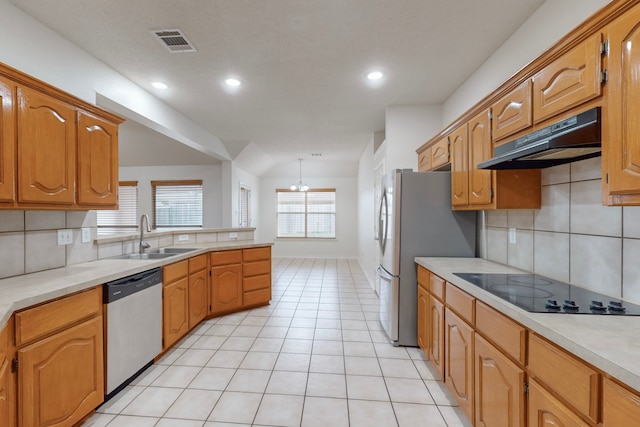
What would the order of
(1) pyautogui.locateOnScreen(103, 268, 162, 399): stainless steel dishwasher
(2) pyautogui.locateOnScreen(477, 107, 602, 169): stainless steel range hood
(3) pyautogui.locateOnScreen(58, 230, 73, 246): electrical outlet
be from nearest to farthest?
(2) pyautogui.locateOnScreen(477, 107, 602, 169): stainless steel range hood, (1) pyautogui.locateOnScreen(103, 268, 162, 399): stainless steel dishwasher, (3) pyautogui.locateOnScreen(58, 230, 73, 246): electrical outlet

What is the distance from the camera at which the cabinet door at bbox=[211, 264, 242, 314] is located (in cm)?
348

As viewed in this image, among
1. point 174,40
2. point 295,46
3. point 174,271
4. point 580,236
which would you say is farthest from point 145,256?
point 580,236

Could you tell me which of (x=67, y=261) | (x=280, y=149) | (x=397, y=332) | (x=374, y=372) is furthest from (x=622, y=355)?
(x=280, y=149)

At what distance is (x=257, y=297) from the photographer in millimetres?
3912

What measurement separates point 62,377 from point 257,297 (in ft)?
7.91

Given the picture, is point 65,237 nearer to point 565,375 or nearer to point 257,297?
point 257,297

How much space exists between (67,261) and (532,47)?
3.82 meters

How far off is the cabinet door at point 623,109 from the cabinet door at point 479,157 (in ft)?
2.90

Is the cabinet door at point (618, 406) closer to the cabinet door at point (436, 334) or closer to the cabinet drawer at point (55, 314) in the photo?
the cabinet door at point (436, 334)

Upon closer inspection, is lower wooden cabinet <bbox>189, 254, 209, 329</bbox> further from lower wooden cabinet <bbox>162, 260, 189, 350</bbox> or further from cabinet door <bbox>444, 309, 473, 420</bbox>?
cabinet door <bbox>444, 309, 473, 420</bbox>

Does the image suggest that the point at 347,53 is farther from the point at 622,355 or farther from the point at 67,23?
the point at 622,355

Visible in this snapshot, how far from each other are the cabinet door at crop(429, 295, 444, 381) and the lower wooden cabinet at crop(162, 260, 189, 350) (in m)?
2.30

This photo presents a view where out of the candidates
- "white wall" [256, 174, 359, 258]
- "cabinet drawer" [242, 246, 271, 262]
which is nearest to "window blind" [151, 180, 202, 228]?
"white wall" [256, 174, 359, 258]

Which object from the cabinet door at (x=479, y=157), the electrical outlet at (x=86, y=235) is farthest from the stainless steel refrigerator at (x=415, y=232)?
the electrical outlet at (x=86, y=235)
